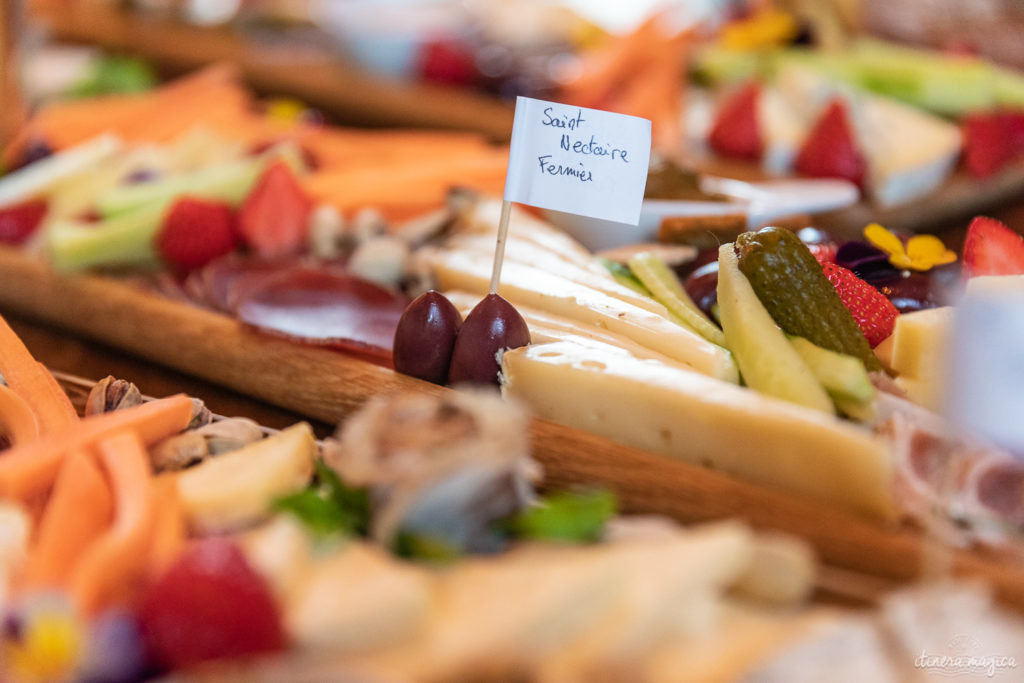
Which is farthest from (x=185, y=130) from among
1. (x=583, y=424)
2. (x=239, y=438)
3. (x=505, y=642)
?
(x=505, y=642)

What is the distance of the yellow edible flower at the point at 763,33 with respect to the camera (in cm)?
330

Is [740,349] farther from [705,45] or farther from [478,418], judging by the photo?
[705,45]

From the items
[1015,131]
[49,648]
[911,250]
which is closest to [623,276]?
[911,250]

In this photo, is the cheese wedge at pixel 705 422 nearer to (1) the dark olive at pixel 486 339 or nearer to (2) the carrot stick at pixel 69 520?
(1) the dark olive at pixel 486 339

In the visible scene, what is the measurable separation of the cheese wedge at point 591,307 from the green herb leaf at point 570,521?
1.20ft

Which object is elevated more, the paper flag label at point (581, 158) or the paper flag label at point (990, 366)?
the paper flag label at point (581, 158)

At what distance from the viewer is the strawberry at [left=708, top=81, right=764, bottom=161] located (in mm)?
2743

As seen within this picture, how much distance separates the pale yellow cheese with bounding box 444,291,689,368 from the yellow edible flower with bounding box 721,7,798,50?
2212mm

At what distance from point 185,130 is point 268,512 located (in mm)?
2091

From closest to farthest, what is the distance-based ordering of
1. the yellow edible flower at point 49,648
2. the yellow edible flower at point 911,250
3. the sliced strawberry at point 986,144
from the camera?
the yellow edible flower at point 49,648
the yellow edible flower at point 911,250
the sliced strawberry at point 986,144

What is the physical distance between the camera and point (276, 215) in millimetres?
2080

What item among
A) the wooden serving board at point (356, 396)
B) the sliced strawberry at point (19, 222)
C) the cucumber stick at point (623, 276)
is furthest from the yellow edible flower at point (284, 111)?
the cucumber stick at point (623, 276)

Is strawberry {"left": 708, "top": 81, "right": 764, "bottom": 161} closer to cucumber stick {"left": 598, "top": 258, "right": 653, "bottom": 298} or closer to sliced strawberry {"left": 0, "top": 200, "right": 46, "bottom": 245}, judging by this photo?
cucumber stick {"left": 598, "top": 258, "right": 653, "bottom": 298}

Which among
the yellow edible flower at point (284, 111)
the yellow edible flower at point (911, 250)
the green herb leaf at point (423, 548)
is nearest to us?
the green herb leaf at point (423, 548)
